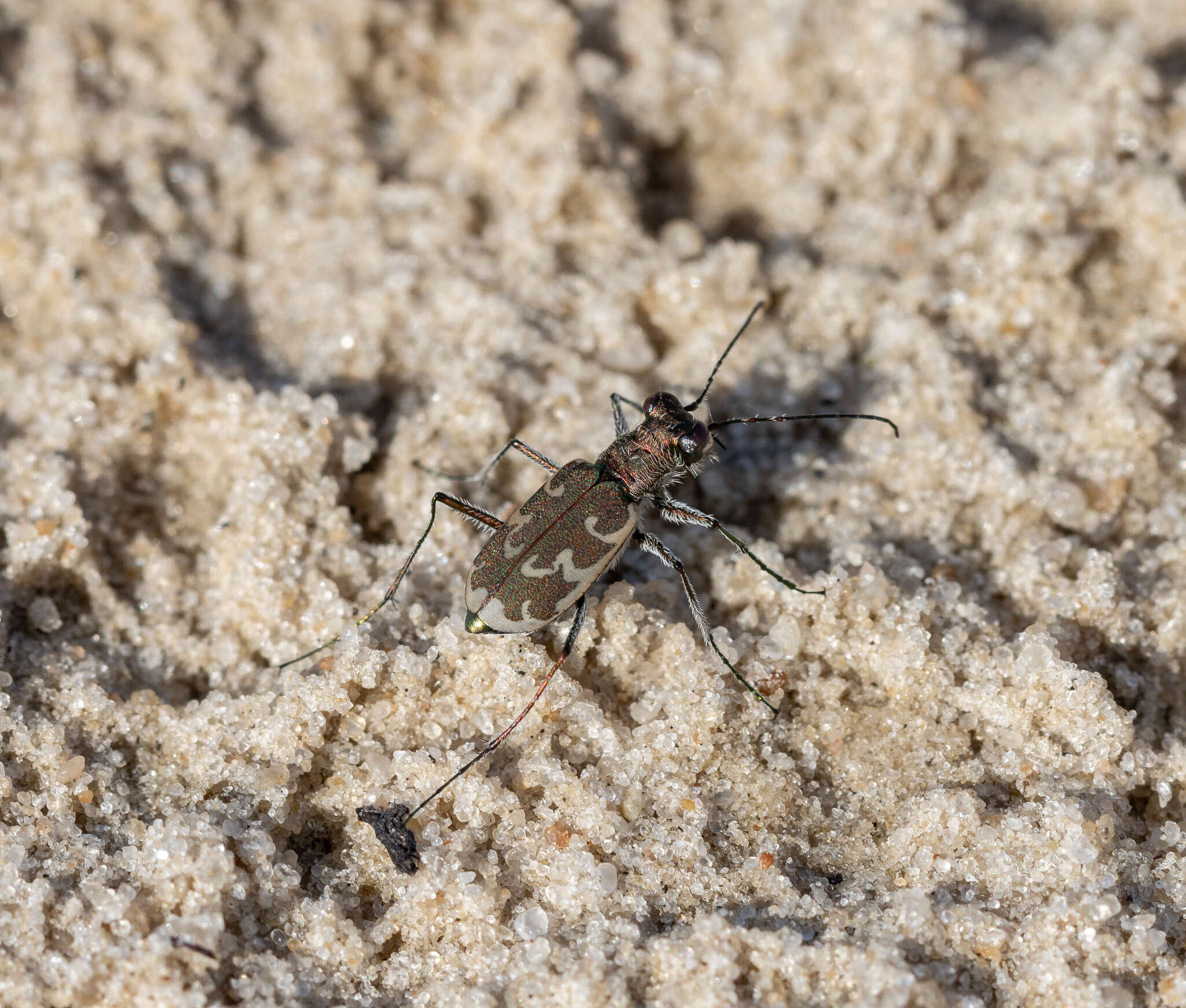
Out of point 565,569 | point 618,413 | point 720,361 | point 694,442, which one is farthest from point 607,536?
point 720,361

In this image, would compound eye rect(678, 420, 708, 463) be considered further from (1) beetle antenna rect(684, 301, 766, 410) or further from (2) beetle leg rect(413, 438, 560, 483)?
(2) beetle leg rect(413, 438, 560, 483)

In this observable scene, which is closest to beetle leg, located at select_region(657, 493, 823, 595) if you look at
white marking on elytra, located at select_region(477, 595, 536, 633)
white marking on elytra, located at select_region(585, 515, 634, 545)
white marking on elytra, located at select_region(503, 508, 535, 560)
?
white marking on elytra, located at select_region(585, 515, 634, 545)

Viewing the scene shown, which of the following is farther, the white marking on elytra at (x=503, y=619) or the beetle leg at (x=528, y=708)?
the white marking on elytra at (x=503, y=619)

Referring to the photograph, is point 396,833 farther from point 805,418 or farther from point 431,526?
point 805,418

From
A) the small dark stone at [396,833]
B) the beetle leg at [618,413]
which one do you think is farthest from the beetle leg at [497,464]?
the small dark stone at [396,833]

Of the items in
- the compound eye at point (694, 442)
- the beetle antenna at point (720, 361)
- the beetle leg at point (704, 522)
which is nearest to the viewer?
the beetle leg at point (704, 522)

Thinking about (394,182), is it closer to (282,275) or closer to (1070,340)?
(282,275)

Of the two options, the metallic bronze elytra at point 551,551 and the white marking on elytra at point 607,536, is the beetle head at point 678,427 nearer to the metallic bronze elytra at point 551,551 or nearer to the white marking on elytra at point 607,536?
the metallic bronze elytra at point 551,551

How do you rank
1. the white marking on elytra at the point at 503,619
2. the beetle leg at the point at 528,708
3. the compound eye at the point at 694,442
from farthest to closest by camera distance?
the compound eye at the point at 694,442
the white marking on elytra at the point at 503,619
the beetle leg at the point at 528,708
